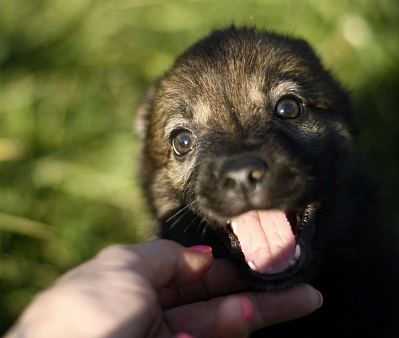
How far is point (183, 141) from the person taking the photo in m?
2.93

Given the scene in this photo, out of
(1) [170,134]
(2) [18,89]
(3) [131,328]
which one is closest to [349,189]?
(1) [170,134]

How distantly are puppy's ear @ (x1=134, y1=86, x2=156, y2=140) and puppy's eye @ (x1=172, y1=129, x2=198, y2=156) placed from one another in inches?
20.1

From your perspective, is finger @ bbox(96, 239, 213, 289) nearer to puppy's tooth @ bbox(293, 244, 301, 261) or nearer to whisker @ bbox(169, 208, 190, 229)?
puppy's tooth @ bbox(293, 244, 301, 261)

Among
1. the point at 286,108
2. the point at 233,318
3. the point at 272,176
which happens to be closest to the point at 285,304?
the point at 233,318

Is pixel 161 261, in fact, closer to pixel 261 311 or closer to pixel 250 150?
pixel 261 311

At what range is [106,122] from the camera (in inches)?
192

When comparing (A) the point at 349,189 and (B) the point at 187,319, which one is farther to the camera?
(A) the point at 349,189

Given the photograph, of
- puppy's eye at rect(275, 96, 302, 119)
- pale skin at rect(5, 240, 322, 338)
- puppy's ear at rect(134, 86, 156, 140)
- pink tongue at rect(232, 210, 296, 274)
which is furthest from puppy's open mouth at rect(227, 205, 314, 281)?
puppy's ear at rect(134, 86, 156, 140)

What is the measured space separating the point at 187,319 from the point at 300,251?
59cm

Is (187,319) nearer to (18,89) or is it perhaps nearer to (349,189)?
(349,189)

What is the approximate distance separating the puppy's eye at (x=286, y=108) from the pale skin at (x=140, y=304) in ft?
3.08

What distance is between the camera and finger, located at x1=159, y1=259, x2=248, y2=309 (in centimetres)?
249

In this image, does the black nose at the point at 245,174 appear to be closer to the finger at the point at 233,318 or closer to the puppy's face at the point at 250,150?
the puppy's face at the point at 250,150

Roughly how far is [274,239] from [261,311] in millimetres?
325
